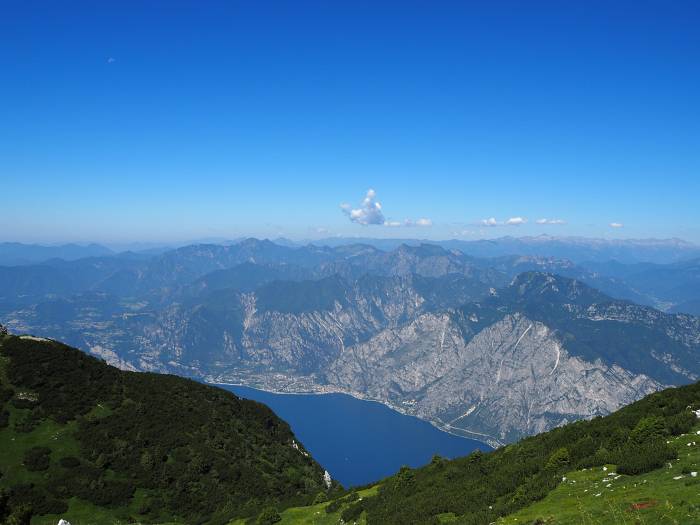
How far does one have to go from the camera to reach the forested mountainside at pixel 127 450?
52.2 metres

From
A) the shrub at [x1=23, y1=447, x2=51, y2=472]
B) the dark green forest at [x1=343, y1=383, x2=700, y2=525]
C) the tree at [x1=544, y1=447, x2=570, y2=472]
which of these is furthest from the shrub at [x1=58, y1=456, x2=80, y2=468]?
the tree at [x1=544, y1=447, x2=570, y2=472]

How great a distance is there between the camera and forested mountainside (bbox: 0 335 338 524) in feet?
171

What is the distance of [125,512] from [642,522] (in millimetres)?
55809

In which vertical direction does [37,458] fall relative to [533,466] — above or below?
below

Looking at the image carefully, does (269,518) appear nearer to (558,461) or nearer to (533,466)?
(533,466)

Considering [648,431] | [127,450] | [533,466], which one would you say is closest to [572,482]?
[533,466]

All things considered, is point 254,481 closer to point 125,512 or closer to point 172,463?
point 172,463

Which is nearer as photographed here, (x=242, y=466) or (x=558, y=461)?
(x=558, y=461)

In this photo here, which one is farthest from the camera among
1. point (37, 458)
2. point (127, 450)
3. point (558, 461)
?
point (127, 450)

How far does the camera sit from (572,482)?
2444cm

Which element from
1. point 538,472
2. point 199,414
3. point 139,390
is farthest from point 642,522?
point 139,390

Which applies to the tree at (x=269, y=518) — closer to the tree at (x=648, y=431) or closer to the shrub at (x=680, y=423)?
the tree at (x=648, y=431)

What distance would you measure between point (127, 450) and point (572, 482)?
6011 centimetres

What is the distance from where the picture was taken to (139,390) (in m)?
78.2
